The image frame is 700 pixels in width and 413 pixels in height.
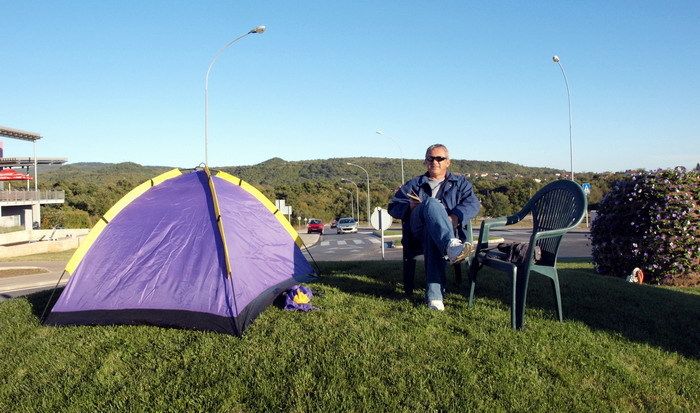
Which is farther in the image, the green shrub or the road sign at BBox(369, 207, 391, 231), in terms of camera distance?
the green shrub

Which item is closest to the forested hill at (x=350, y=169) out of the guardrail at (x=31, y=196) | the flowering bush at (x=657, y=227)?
the guardrail at (x=31, y=196)

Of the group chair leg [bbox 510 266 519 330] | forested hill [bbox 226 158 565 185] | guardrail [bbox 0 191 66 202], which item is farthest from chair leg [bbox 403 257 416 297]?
forested hill [bbox 226 158 565 185]

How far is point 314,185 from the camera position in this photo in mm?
77750

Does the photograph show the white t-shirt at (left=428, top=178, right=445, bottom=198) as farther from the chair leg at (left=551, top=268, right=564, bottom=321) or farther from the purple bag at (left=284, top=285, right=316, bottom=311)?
the purple bag at (left=284, top=285, right=316, bottom=311)

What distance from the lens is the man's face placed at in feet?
17.7

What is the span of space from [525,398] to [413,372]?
0.68 m

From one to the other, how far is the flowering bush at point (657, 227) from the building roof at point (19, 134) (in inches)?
1746

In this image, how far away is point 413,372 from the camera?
3.43 metres

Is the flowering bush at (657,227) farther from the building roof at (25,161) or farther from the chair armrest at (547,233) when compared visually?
the building roof at (25,161)

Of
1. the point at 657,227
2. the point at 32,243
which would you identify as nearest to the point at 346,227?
the point at 32,243

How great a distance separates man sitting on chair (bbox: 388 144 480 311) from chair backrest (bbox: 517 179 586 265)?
552 mm

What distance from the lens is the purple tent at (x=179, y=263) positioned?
186 inches

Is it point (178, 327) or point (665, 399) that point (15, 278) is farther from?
point (665, 399)

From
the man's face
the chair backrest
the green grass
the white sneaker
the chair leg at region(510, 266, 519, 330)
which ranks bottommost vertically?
the green grass
